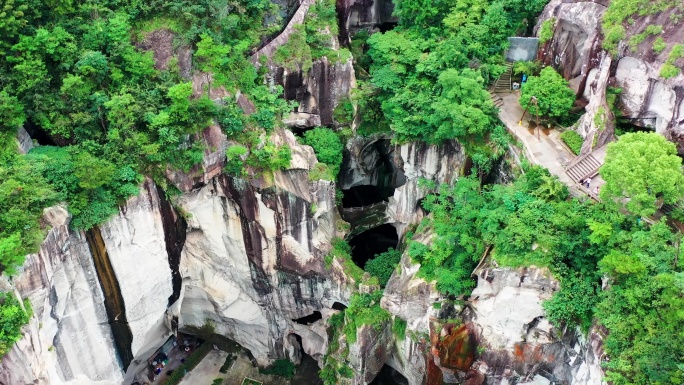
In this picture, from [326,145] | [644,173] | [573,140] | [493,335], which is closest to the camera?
[644,173]

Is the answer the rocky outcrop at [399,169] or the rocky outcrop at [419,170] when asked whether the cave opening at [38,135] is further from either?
the rocky outcrop at [419,170]

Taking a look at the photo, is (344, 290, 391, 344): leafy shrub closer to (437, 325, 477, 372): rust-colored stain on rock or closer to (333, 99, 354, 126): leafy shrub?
(437, 325, 477, 372): rust-colored stain on rock

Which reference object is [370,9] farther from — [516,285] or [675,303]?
[675,303]

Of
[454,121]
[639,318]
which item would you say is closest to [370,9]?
[454,121]

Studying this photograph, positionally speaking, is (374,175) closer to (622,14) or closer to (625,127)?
(625,127)

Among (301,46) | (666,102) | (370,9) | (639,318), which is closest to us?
(639,318)

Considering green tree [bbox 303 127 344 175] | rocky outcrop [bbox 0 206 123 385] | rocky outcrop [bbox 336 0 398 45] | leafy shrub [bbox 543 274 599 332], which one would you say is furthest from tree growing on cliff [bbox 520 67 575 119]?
rocky outcrop [bbox 0 206 123 385]

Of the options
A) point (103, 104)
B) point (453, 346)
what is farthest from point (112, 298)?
point (453, 346)
